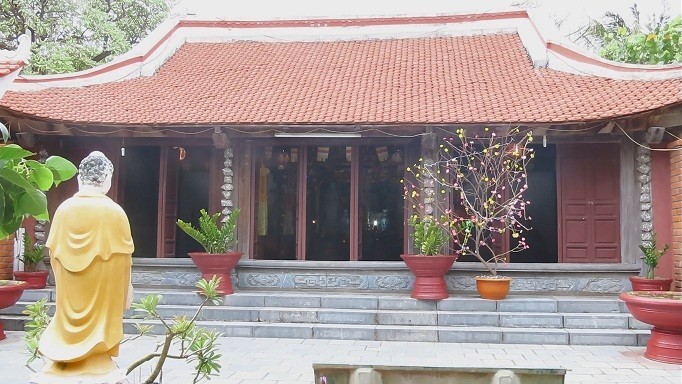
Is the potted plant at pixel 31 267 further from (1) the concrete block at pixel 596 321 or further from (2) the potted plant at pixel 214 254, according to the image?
(1) the concrete block at pixel 596 321

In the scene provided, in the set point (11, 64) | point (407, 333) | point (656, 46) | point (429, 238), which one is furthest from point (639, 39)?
point (11, 64)

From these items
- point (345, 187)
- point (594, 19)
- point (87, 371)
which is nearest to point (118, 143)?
point (345, 187)

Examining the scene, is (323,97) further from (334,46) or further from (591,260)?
(591,260)

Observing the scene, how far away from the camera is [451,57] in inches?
425

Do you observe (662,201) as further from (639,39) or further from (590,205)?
(639,39)

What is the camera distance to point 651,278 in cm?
788

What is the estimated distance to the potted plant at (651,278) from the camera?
777 centimetres

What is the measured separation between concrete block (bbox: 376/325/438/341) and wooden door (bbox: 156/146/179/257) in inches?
171

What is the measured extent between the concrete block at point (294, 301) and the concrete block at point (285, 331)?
2.10ft

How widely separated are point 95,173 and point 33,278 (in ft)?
19.9

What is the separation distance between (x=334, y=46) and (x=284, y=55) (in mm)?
1072

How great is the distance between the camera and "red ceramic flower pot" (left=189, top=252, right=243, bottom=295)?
8086 millimetres

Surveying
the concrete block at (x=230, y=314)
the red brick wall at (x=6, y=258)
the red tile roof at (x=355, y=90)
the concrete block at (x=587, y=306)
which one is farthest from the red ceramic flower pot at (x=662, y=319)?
the red brick wall at (x=6, y=258)

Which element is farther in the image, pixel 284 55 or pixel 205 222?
pixel 284 55
